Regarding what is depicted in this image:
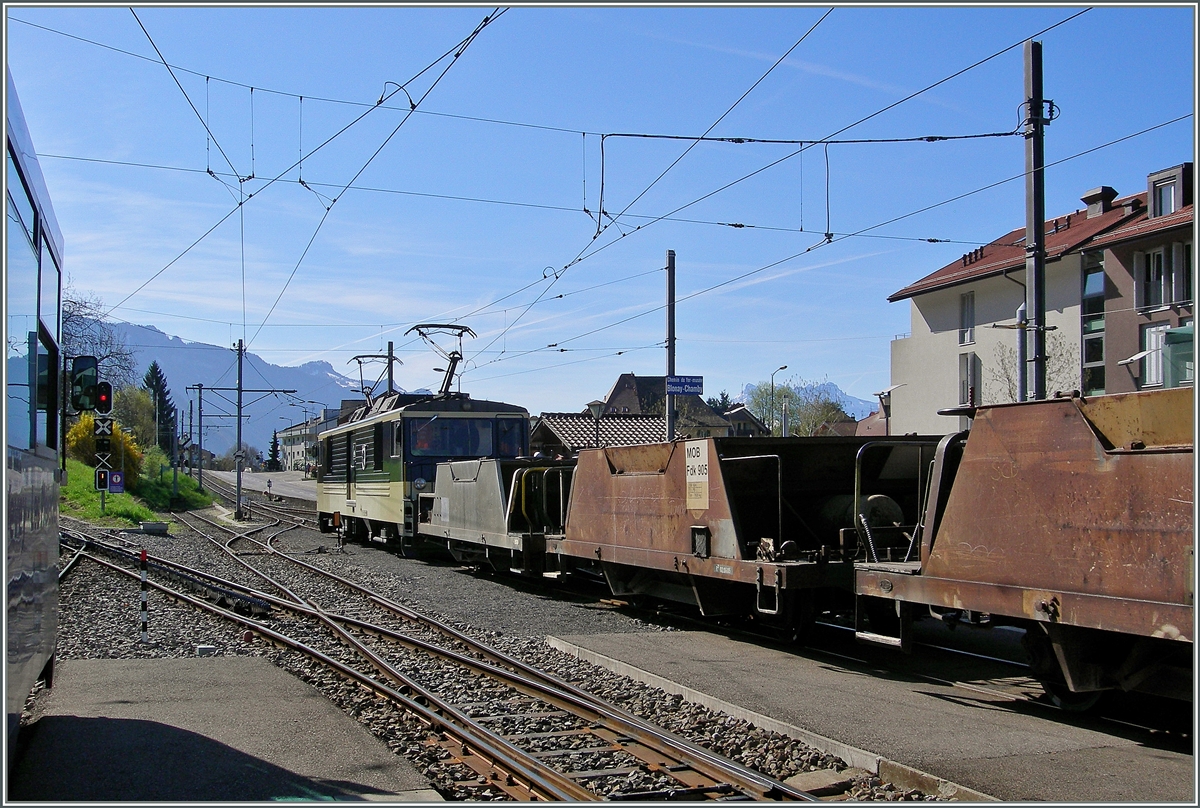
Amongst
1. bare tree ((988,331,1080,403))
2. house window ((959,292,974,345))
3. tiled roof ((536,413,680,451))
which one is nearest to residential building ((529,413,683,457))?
tiled roof ((536,413,680,451))

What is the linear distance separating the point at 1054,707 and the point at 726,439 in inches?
158

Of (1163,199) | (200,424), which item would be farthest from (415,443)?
(200,424)

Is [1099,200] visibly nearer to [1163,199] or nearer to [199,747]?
[1163,199]

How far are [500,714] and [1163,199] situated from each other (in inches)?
1334

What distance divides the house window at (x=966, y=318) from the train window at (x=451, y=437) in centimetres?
2517

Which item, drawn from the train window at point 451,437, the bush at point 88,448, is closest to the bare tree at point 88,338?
the bush at point 88,448

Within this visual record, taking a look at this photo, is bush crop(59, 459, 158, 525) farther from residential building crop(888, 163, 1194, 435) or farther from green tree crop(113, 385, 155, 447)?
green tree crop(113, 385, 155, 447)

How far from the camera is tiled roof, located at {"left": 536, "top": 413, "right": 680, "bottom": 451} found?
1623 inches

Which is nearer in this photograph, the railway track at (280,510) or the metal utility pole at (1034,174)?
the metal utility pole at (1034,174)

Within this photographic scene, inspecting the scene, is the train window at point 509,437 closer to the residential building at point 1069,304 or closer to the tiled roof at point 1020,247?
the residential building at point 1069,304

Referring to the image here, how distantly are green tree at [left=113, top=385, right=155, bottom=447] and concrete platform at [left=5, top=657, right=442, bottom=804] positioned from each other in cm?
8137

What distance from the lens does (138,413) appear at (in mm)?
92500

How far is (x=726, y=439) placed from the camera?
10.3 metres

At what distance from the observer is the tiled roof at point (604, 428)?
41219 millimetres
